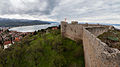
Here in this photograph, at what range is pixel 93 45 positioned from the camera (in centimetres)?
415

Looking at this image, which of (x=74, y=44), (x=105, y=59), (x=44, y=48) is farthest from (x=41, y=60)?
(x=105, y=59)

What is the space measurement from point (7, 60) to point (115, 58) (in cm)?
2296

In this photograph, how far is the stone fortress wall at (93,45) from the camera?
98.7 inches

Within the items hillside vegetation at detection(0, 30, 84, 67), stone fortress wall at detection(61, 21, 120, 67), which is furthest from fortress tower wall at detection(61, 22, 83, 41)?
hillside vegetation at detection(0, 30, 84, 67)

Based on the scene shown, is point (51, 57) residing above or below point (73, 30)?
below

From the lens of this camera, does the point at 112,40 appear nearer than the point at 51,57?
Yes

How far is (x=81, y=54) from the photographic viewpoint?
13.2 m

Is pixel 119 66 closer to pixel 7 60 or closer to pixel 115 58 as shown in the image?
pixel 115 58

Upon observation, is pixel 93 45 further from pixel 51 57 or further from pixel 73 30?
pixel 51 57

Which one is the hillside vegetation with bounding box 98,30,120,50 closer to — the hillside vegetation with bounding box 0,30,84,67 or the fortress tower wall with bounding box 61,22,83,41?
the fortress tower wall with bounding box 61,22,83,41

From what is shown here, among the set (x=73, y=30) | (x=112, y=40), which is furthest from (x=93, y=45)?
(x=73, y=30)

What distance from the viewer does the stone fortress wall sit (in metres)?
2.51

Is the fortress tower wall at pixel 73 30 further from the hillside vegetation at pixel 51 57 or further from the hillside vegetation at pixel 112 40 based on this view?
the hillside vegetation at pixel 112 40

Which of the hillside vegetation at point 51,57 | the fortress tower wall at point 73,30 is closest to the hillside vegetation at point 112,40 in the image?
the fortress tower wall at point 73,30
